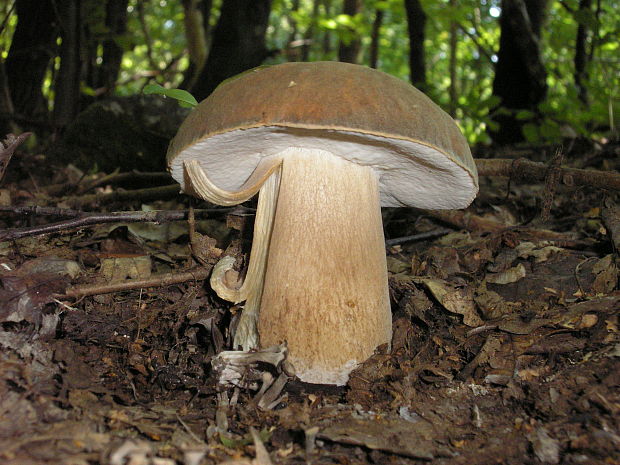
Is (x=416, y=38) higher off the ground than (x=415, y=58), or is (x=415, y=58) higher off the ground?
(x=416, y=38)

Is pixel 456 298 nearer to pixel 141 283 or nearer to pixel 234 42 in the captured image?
pixel 141 283

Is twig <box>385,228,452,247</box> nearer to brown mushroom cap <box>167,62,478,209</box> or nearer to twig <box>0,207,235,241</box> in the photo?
brown mushroom cap <box>167,62,478,209</box>

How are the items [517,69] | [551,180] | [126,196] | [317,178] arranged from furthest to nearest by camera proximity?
1. [517,69]
2. [126,196]
3. [551,180]
4. [317,178]

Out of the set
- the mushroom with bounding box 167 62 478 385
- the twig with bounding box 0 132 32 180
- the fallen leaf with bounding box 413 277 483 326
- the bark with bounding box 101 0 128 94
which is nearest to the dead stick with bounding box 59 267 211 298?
the mushroom with bounding box 167 62 478 385

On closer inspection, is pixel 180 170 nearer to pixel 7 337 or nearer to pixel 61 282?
pixel 61 282

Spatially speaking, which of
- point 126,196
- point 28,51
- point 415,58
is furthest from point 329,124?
point 28,51

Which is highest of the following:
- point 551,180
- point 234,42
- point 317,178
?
point 234,42
